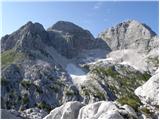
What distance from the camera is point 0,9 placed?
117 ft

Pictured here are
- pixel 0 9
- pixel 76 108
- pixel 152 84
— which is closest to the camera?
pixel 0 9

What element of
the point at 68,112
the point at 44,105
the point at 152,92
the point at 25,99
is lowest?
the point at 44,105

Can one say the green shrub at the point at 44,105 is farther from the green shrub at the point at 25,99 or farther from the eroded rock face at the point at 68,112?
the eroded rock face at the point at 68,112

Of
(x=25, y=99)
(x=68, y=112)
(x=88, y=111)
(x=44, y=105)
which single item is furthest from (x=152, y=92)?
(x=25, y=99)

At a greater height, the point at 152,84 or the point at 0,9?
the point at 0,9

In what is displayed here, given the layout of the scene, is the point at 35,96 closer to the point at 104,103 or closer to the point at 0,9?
the point at 104,103

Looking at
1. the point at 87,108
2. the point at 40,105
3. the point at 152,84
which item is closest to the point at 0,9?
the point at 87,108

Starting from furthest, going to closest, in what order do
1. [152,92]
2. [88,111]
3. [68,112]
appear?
1. [152,92]
2. [68,112]
3. [88,111]

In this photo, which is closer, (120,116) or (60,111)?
(120,116)

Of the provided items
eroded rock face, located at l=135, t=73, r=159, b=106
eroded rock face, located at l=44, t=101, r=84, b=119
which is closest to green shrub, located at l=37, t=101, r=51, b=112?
eroded rock face, located at l=135, t=73, r=159, b=106

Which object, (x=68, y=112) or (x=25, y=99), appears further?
(x=25, y=99)

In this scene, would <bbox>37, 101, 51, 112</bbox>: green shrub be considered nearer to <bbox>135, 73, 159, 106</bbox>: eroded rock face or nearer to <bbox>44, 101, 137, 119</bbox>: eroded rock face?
<bbox>135, 73, 159, 106</bbox>: eroded rock face

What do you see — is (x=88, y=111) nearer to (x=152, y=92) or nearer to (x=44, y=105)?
(x=152, y=92)

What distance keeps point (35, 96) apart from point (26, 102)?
29.3ft
